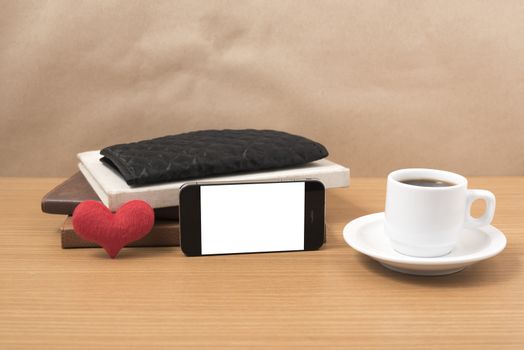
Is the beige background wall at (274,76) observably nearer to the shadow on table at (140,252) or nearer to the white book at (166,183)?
the white book at (166,183)

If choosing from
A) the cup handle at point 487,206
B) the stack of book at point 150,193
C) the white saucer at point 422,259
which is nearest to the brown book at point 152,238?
the stack of book at point 150,193

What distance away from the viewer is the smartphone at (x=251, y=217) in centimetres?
70

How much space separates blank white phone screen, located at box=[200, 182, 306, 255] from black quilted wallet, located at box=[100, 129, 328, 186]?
64 millimetres

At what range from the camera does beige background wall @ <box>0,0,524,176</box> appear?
1.09 metres

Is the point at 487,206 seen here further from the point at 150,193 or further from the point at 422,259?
the point at 150,193

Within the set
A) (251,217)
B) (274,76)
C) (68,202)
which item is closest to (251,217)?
(251,217)

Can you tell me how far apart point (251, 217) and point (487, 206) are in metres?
0.26

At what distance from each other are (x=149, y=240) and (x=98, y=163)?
0.56 feet

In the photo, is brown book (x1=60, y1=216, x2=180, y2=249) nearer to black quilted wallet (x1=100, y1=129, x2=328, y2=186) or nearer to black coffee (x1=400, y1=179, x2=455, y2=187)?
black quilted wallet (x1=100, y1=129, x2=328, y2=186)

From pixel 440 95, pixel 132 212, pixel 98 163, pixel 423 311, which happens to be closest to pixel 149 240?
pixel 132 212

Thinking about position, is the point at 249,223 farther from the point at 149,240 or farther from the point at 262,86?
the point at 262,86

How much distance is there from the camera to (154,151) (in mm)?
797

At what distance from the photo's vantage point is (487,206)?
2.25 ft

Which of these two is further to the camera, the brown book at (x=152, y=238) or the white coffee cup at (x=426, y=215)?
the brown book at (x=152, y=238)
